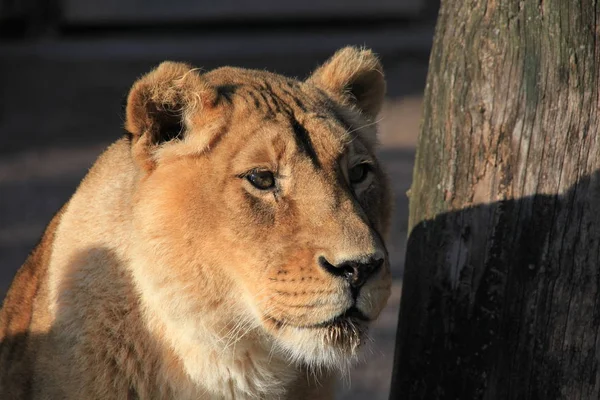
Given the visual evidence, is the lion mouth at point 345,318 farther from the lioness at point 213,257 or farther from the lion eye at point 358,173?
the lion eye at point 358,173

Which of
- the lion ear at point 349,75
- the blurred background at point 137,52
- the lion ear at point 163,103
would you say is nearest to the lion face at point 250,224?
the lion ear at point 163,103

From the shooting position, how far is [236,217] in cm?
310

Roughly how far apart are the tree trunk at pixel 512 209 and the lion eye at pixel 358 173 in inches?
14.6

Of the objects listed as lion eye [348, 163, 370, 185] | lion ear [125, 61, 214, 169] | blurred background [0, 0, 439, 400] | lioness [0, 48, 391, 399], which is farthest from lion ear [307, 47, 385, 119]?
blurred background [0, 0, 439, 400]

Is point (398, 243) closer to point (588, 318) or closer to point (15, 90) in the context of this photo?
point (588, 318)

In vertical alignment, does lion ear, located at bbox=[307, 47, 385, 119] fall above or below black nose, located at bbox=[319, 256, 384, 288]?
above

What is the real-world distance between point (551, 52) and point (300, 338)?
137 cm

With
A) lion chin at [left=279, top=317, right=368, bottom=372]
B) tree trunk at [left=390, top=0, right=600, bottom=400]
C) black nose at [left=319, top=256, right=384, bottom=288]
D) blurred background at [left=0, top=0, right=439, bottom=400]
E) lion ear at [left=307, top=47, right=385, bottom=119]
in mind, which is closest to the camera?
black nose at [left=319, top=256, right=384, bottom=288]

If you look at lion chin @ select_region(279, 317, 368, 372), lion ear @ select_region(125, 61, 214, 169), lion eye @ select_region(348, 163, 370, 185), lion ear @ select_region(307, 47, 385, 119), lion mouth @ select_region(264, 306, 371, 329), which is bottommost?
lion chin @ select_region(279, 317, 368, 372)

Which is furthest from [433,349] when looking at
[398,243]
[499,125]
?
[398,243]

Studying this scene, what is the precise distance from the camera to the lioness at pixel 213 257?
3037mm

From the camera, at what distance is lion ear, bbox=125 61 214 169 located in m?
3.11

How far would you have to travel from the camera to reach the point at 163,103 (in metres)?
3.16

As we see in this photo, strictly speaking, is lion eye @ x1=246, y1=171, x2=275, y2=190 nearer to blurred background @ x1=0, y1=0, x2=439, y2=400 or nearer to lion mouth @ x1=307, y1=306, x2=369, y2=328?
lion mouth @ x1=307, y1=306, x2=369, y2=328
